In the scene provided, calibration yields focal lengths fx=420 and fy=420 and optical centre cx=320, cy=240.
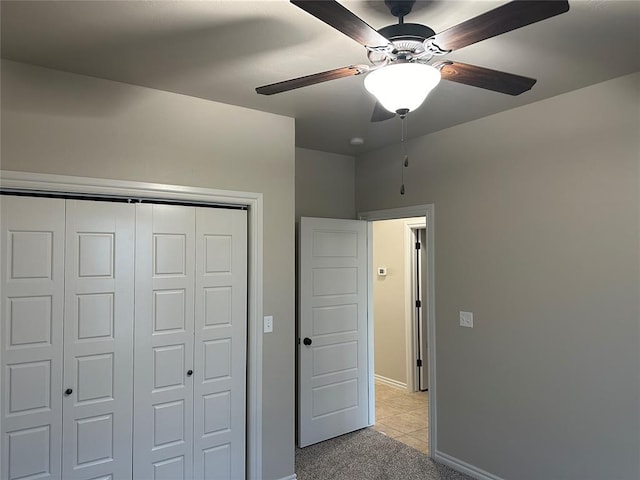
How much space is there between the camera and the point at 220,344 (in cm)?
287

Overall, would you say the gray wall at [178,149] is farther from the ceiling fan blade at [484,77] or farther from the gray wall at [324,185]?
the ceiling fan blade at [484,77]

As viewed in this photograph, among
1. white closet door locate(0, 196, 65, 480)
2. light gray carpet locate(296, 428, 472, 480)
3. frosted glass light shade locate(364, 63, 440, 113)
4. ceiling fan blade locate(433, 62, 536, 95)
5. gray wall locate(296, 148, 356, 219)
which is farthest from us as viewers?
gray wall locate(296, 148, 356, 219)

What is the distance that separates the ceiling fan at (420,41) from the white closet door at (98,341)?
1.35 metres

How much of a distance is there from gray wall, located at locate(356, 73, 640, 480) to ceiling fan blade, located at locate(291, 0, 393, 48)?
5.26 feet

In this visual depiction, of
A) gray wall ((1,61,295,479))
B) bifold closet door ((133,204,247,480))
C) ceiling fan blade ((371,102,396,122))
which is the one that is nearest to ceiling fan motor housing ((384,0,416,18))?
ceiling fan blade ((371,102,396,122))

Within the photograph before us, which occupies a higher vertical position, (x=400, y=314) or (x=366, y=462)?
(x=400, y=314)

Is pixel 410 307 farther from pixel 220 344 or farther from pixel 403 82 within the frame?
pixel 403 82

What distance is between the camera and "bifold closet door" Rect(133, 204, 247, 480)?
2590mm

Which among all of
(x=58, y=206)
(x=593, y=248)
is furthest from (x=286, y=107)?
(x=593, y=248)

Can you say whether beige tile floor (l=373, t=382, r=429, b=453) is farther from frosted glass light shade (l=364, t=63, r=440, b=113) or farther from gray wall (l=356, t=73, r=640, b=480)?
frosted glass light shade (l=364, t=63, r=440, b=113)

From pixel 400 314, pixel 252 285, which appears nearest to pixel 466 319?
pixel 252 285

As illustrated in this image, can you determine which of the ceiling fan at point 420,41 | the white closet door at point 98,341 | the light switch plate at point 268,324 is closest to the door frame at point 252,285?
the light switch plate at point 268,324

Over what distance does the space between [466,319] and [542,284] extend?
659 millimetres

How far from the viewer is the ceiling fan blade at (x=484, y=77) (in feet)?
5.28
